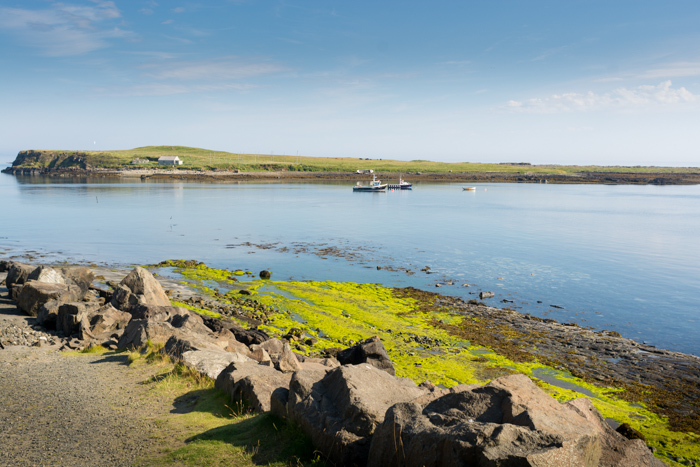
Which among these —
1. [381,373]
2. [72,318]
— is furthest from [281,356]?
[72,318]

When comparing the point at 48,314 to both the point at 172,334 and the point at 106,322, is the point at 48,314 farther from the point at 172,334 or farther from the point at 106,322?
the point at 172,334

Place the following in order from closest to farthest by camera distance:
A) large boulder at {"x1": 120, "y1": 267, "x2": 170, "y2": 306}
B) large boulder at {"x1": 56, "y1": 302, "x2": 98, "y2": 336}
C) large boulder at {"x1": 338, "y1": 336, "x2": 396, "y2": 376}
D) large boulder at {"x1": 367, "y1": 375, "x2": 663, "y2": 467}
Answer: large boulder at {"x1": 367, "y1": 375, "x2": 663, "y2": 467}
large boulder at {"x1": 338, "y1": 336, "x2": 396, "y2": 376}
large boulder at {"x1": 56, "y1": 302, "x2": 98, "y2": 336}
large boulder at {"x1": 120, "y1": 267, "x2": 170, "y2": 306}

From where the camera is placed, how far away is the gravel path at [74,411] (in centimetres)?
839

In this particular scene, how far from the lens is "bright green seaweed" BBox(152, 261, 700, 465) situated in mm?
15141

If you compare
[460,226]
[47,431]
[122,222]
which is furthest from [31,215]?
[47,431]

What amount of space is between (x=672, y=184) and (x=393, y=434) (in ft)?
759

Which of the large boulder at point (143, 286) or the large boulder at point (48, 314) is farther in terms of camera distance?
the large boulder at point (143, 286)

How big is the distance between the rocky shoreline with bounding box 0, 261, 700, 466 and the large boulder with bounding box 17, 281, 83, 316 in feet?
0.16

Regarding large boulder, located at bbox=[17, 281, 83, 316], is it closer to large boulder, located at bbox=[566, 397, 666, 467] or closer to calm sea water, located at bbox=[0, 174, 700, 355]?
calm sea water, located at bbox=[0, 174, 700, 355]

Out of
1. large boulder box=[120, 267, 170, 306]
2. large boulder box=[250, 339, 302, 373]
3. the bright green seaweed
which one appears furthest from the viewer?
large boulder box=[120, 267, 170, 306]

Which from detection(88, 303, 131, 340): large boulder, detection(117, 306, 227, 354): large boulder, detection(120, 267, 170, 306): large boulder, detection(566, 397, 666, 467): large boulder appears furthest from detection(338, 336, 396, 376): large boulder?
detection(120, 267, 170, 306): large boulder

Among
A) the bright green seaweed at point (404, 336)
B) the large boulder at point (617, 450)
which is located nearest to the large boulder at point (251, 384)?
the large boulder at point (617, 450)

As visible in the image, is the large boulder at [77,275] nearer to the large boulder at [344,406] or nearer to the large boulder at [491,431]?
the large boulder at [344,406]

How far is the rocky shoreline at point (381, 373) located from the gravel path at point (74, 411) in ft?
5.08
